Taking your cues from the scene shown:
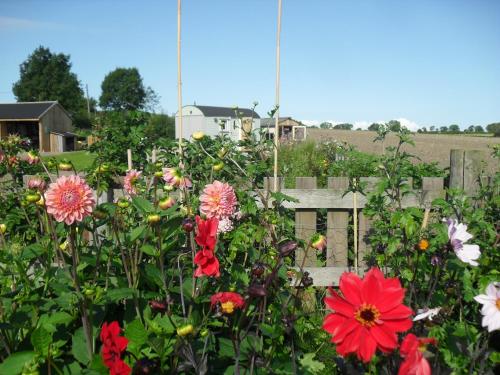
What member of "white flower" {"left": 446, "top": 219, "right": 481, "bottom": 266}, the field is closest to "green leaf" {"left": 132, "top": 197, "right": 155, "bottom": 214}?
"white flower" {"left": 446, "top": 219, "right": 481, "bottom": 266}

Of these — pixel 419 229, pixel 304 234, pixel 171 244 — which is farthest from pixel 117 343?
pixel 304 234

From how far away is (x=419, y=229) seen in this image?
7.39 feet

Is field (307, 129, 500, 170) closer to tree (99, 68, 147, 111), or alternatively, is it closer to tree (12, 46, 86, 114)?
tree (12, 46, 86, 114)

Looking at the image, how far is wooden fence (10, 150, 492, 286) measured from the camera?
11.3ft

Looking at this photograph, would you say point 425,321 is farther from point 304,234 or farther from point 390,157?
point 304,234

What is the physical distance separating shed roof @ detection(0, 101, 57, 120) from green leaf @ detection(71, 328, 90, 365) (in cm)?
4584

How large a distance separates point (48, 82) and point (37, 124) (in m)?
23.3

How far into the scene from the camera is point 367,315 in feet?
3.07

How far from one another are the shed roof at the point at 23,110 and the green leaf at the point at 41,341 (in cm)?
4606

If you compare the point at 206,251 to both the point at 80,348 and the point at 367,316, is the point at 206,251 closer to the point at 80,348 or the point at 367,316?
the point at 367,316

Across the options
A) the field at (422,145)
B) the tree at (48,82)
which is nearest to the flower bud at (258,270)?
the field at (422,145)

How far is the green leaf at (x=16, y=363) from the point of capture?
121cm

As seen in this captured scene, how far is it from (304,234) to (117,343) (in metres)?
2.62

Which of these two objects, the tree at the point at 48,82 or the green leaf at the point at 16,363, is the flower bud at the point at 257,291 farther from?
the tree at the point at 48,82
